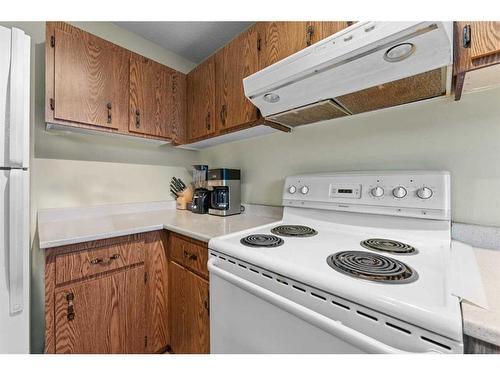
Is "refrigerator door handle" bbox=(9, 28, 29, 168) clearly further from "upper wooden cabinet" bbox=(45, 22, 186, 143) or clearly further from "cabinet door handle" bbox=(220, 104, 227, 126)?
"cabinet door handle" bbox=(220, 104, 227, 126)

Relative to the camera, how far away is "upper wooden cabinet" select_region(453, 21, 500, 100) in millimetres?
634

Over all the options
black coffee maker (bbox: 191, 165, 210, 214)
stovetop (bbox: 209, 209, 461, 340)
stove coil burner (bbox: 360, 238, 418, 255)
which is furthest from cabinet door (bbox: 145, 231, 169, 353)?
stove coil burner (bbox: 360, 238, 418, 255)

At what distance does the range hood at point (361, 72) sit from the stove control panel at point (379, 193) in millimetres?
357

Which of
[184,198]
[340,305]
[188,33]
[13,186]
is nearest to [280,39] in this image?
[188,33]

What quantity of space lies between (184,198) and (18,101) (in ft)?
4.20

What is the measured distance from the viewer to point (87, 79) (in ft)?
4.31

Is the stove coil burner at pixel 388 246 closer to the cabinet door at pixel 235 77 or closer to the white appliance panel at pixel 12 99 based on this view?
the cabinet door at pixel 235 77

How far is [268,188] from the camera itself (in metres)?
1.63

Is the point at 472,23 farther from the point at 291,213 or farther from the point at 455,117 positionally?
the point at 291,213

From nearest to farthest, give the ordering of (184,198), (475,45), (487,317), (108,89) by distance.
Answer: (487,317) → (475,45) → (108,89) → (184,198)

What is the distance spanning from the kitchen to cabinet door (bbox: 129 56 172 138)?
0.01 meters

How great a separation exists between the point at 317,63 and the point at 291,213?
2.63ft

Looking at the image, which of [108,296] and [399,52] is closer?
[399,52]

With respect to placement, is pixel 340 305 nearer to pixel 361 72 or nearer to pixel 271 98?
pixel 361 72
